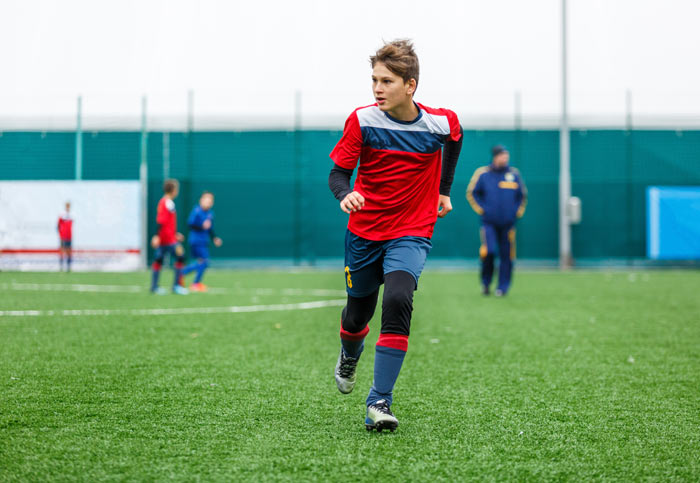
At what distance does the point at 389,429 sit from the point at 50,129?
1767 centimetres

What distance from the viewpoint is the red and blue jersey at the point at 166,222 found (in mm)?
12023

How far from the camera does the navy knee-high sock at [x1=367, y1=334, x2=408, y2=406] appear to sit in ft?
12.0

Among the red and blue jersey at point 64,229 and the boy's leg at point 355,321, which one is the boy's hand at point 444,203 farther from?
the red and blue jersey at point 64,229

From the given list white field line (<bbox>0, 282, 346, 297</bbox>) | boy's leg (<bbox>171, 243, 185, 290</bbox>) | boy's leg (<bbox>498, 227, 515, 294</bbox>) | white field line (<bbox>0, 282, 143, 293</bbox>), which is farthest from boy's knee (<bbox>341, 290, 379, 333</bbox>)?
white field line (<bbox>0, 282, 143, 293</bbox>)

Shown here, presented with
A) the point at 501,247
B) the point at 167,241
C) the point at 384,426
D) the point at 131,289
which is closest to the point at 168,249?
the point at 167,241

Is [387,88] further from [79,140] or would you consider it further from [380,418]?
[79,140]

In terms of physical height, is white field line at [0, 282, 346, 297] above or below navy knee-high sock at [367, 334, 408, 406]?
below

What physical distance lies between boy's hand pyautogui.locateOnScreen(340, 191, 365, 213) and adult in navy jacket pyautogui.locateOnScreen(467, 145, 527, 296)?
7.84 metres

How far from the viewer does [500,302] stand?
34.2 ft

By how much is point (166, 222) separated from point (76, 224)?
21.9 feet

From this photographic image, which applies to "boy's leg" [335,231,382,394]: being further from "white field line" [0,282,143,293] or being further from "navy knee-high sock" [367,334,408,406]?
"white field line" [0,282,143,293]

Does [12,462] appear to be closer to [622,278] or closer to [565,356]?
[565,356]

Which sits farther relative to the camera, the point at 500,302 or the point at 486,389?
the point at 500,302

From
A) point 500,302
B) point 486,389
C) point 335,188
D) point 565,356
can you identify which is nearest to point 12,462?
point 335,188
